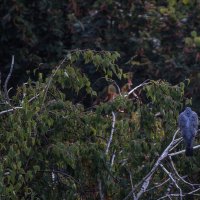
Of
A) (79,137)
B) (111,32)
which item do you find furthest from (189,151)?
(111,32)

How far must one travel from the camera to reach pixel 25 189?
6270 millimetres

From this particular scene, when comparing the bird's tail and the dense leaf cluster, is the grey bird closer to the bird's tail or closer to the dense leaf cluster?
the bird's tail

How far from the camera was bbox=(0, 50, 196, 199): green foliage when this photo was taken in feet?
20.7

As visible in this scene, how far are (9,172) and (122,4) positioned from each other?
20.5 ft

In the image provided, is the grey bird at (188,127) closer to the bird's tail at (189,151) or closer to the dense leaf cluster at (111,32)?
the bird's tail at (189,151)

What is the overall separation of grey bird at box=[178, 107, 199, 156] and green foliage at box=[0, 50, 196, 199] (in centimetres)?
13

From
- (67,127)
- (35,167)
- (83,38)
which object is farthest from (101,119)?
(83,38)

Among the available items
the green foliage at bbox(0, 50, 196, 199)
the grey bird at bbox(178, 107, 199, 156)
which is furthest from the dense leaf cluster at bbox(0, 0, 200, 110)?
the green foliage at bbox(0, 50, 196, 199)

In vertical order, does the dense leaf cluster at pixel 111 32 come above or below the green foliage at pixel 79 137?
below

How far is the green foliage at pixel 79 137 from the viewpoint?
248 inches

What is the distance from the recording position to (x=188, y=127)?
6980 mm

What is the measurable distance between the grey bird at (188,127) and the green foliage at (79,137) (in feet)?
0.43

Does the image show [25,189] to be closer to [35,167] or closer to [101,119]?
[35,167]

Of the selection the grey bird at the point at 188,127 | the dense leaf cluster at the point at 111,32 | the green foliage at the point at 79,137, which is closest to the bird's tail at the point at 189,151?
the grey bird at the point at 188,127
